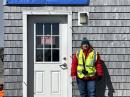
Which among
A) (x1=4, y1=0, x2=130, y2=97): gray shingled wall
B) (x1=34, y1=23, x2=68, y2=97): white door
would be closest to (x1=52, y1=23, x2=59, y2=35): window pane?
(x1=34, y1=23, x2=68, y2=97): white door

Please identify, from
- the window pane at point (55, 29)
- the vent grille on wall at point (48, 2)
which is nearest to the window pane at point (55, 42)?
the window pane at point (55, 29)

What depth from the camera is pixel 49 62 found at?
1194cm

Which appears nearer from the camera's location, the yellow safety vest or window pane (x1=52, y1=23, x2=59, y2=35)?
the yellow safety vest

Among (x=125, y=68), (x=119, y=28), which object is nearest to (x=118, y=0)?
(x=119, y=28)

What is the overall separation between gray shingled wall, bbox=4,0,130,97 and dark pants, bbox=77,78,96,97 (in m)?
0.46

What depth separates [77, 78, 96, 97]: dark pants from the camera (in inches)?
446

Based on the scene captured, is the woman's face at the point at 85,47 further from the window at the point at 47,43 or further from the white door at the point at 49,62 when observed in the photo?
→ the window at the point at 47,43

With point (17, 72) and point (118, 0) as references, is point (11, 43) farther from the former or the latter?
point (118, 0)

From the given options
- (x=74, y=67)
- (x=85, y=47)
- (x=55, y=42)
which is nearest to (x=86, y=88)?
(x=74, y=67)

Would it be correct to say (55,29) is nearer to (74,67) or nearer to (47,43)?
(47,43)

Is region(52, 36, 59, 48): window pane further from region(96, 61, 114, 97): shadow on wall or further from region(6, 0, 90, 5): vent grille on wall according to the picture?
region(96, 61, 114, 97): shadow on wall

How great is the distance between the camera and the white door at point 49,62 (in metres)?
11.9

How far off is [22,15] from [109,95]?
2762 mm

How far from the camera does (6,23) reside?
1179 cm
